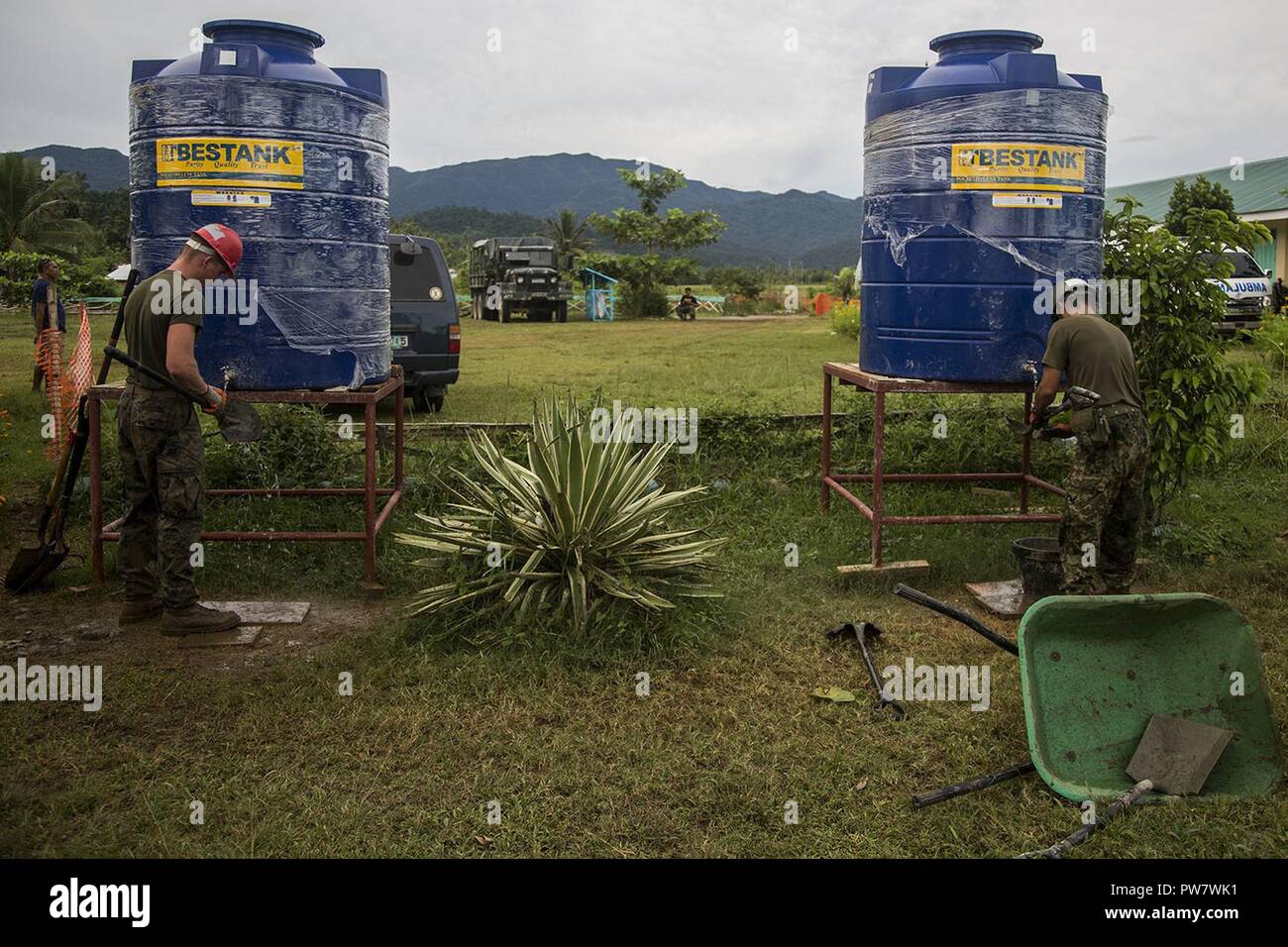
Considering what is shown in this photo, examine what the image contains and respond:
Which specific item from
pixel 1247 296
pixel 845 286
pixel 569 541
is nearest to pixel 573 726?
pixel 569 541

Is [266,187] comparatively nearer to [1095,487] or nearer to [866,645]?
[866,645]

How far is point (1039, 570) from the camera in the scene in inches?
234

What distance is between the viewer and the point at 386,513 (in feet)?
21.6

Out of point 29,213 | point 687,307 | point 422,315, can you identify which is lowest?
point 422,315

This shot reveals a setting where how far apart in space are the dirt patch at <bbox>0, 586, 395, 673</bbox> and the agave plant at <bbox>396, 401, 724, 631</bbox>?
54 centimetres

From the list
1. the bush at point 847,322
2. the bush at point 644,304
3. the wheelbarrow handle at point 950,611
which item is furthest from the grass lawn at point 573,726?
the bush at point 644,304

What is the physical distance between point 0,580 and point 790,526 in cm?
469

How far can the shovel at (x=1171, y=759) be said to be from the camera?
3.80 metres

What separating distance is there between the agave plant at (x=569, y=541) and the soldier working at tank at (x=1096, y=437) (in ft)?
5.83

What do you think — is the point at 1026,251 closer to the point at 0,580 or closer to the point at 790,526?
the point at 790,526

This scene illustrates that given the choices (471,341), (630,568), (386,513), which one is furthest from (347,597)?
(471,341)

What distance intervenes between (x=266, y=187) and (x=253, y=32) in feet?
2.90
